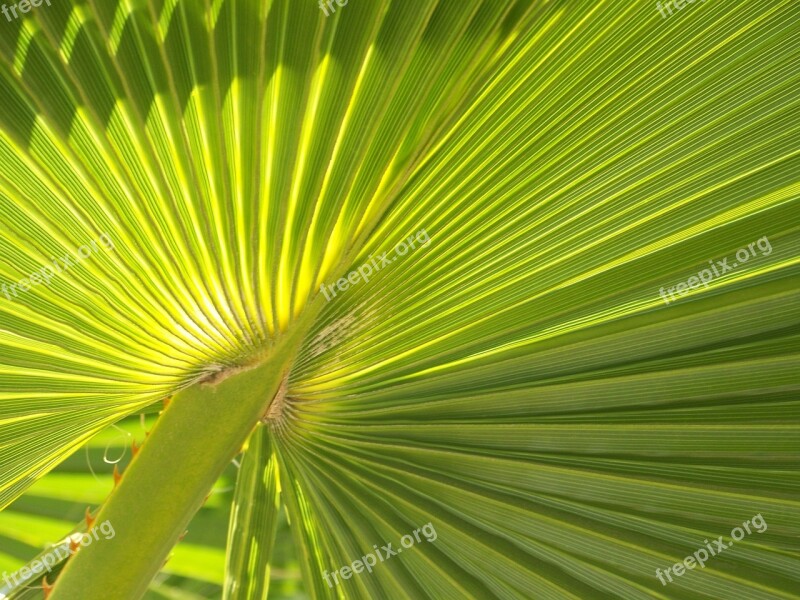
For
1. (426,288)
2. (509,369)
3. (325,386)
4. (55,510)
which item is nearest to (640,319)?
(509,369)

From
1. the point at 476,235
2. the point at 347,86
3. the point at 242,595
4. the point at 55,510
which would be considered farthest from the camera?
the point at 55,510

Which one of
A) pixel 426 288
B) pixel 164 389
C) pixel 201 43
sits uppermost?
pixel 201 43

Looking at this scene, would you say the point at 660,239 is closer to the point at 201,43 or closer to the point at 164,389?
the point at 201,43

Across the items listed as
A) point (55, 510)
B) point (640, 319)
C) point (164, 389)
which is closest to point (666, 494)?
point (640, 319)

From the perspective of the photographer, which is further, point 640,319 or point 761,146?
point 640,319

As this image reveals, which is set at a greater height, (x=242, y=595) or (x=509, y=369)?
(x=509, y=369)

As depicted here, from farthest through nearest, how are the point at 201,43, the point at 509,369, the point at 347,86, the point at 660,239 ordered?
the point at 509,369 → the point at 660,239 → the point at 347,86 → the point at 201,43
